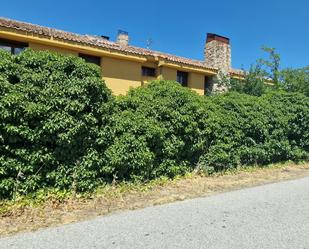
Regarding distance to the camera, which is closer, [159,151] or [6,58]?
[6,58]

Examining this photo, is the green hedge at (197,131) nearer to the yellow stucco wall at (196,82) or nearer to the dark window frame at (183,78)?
the yellow stucco wall at (196,82)

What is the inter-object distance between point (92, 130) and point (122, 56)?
10.8m

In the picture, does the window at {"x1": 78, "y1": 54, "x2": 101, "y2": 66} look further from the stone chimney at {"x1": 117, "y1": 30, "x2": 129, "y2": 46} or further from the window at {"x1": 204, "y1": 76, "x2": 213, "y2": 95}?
the window at {"x1": 204, "y1": 76, "x2": 213, "y2": 95}

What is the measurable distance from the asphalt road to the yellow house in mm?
11236

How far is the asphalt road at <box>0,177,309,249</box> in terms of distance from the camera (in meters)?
4.27

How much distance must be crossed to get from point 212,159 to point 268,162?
3.18 metres

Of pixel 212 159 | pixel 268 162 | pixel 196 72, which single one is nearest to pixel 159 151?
pixel 212 159

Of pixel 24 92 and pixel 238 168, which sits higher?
pixel 24 92

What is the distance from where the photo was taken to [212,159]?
9648 millimetres

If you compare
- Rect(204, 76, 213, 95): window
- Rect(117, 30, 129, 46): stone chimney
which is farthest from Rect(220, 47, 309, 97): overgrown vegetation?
Rect(117, 30, 129, 46): stone chimney

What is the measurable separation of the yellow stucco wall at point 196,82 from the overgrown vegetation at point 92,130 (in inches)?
402

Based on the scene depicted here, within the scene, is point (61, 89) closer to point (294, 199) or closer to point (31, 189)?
point (31, 189)

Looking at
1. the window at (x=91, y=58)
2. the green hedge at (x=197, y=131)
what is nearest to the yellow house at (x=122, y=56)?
the window at (x=91, y=58)

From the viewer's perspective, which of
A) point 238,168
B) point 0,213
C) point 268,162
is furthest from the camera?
point 268,162
